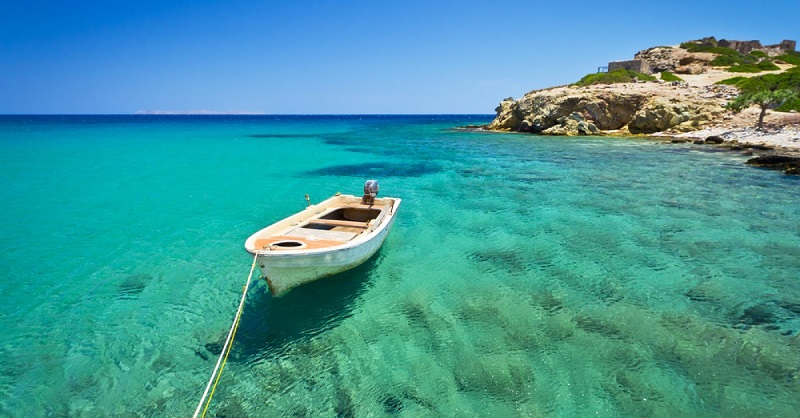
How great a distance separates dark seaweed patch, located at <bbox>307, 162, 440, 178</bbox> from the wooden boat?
49.0 feet

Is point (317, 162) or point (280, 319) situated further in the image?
point (317, 162)

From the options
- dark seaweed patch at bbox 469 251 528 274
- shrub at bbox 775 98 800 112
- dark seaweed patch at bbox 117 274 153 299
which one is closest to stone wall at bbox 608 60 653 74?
shrub at bbox 775 98 800 112

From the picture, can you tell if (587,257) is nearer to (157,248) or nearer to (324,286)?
(324,286)

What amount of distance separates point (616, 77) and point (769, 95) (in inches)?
1314

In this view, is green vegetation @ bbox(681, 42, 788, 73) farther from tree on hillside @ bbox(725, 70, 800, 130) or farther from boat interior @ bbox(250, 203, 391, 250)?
boat interior @ bbox(250, 203, 391, 250)

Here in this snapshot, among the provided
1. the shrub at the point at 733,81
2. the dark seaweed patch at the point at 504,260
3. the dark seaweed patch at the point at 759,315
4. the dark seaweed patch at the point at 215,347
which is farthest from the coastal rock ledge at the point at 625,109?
the dark seaweed patch at the point at 215,347

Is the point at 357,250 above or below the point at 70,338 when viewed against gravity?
above

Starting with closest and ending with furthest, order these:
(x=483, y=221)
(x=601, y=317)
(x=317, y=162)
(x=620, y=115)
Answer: (x=601, y=317) < (x=483, y=221) < (x=317, y=162) < (x=620, y=115)

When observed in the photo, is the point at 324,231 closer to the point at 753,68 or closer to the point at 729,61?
the point at 753,68

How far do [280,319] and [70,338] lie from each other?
13.1 ft

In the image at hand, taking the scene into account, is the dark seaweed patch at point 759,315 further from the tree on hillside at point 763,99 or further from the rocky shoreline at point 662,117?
the tree on hillside at point 763,99

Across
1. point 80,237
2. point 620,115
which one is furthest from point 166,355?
point 620,115

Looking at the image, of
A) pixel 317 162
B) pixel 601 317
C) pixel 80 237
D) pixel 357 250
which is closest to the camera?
pixel 601 317

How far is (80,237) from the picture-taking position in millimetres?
13422
